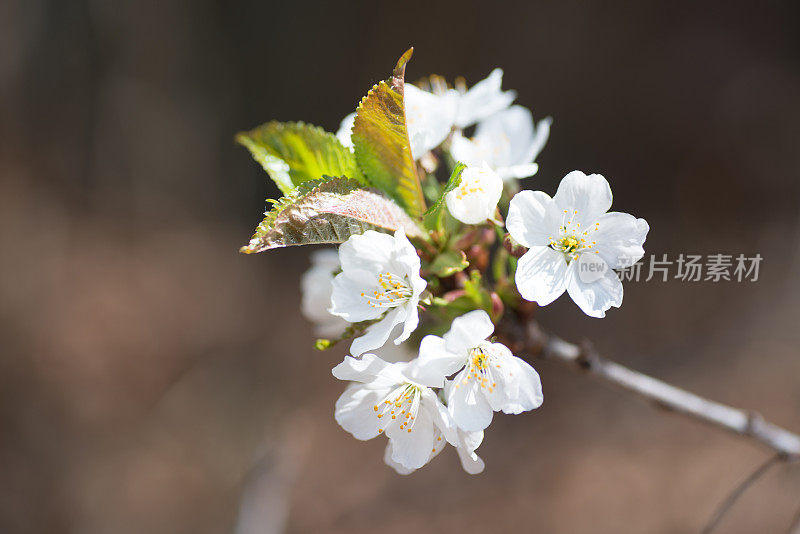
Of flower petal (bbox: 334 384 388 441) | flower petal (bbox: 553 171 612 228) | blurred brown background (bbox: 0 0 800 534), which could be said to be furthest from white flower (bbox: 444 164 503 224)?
blurred brown background (bbox: 0 0 800 534)

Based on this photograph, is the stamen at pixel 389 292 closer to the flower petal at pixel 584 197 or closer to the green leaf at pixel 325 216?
the green leaf at pixel 325 216

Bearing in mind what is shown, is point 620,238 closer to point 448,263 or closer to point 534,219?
point 534,219

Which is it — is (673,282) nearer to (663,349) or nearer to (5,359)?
Result: (663,349)

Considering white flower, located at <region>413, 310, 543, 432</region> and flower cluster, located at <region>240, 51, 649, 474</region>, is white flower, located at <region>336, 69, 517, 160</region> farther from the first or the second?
white flower, located at <region>413, 310, 543, 432</region>

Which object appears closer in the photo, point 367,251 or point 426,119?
point 367,251

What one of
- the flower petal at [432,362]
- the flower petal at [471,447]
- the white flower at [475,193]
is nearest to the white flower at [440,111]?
the white flower at [475,193]

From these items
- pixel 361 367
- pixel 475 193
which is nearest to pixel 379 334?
pixel 361 367
